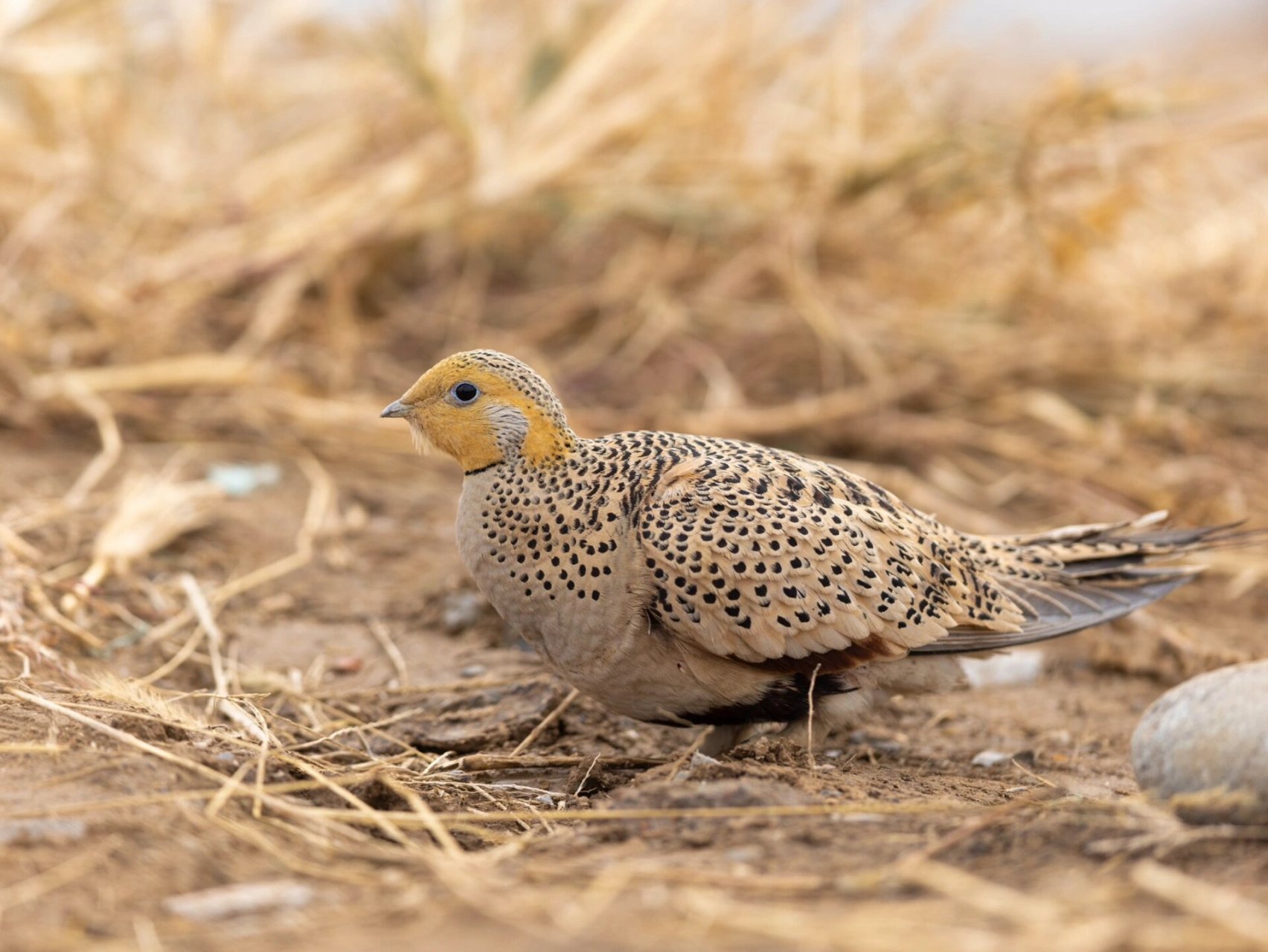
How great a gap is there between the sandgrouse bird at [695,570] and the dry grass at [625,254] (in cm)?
135

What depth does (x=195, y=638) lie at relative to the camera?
14.4 feet

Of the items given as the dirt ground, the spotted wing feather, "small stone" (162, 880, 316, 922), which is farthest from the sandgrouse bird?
"small stone" (162, 880, 316, 922)

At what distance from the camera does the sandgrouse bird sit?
348cm

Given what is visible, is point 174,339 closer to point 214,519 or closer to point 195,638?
point 214,519

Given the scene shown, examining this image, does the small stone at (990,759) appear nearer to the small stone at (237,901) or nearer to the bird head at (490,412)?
the bird head at (490,412)

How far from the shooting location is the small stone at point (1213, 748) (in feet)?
8.86

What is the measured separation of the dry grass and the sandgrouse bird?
4.42 ft

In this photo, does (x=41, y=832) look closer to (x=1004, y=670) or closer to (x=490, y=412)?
(x=490, y=412)

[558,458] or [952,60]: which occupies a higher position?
[952,60]

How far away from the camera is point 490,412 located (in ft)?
12.0

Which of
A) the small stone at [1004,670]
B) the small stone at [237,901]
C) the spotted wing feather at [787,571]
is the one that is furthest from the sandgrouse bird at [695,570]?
the small stone at [237,901]

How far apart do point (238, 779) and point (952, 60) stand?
589cm

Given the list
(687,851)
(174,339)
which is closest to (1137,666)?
(687,851)

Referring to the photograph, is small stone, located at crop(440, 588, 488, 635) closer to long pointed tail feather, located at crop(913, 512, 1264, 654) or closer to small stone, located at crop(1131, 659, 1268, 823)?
long pointed tail feather, located at crop(913, 512, 1264, 654)
